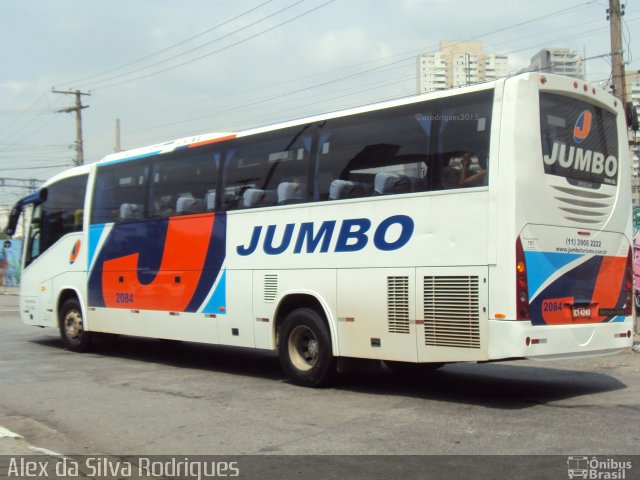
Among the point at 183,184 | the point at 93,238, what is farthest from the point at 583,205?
the point at 93,238

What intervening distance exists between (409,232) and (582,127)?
2.37m

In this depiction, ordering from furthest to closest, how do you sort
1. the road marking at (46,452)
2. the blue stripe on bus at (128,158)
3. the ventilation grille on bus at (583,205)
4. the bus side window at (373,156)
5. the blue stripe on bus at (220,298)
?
the blue stripe on bus at (128,158), the blue stripe on bus at (220,298), the bus side window at (373,156), the ventilation grille on bus at (583,205), the road marking at (46,452)

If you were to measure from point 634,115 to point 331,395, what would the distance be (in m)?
7.85

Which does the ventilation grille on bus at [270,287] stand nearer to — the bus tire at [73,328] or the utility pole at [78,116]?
the bus tire at [73,328]

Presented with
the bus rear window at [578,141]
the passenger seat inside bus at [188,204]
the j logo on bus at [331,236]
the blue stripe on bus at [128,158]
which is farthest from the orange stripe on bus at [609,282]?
the blue stripe on bus at [128,158]

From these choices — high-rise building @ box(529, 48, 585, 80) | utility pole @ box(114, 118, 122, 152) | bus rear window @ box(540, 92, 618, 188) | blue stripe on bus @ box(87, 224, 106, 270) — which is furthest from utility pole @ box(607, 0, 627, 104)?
utility pole @ box(114, 118, 122, 152)

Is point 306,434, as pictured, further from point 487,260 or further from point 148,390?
point 148,390

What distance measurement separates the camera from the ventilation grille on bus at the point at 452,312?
734 cm

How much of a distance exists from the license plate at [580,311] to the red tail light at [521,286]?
3.05 feet

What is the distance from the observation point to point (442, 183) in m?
7.74

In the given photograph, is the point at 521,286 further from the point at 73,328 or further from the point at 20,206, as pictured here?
the point at 20,206

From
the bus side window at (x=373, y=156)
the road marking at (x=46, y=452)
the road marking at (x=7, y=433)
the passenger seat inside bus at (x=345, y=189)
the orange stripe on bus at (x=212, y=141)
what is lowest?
the road marking at (x=46, y=452)

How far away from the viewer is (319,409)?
7.72 metres

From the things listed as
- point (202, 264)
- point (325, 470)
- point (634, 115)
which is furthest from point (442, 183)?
point (634, 115)
